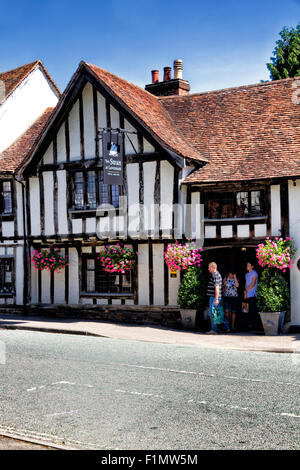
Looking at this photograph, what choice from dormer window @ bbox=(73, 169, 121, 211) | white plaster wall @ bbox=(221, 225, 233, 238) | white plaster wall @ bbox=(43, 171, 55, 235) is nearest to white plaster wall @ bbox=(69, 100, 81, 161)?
dormer window @ bbox=(73, 169, 121, 211)

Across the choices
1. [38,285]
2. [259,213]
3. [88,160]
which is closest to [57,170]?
[88,160]

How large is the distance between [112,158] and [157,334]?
508 centimetres

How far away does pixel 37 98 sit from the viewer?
2417 cm

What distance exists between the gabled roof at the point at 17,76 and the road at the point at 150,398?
13522mm

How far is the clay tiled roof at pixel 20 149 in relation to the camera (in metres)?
20.3

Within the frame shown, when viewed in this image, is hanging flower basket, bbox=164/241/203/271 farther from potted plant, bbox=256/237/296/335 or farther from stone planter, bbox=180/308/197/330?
potted plant, bbox=256/237/296/335

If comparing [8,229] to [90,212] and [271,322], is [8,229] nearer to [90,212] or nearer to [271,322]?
[90,212]

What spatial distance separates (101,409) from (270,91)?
48.7ft

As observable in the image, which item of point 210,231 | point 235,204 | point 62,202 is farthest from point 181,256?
point 62,202

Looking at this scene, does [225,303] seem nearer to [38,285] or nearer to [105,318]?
[105,318]

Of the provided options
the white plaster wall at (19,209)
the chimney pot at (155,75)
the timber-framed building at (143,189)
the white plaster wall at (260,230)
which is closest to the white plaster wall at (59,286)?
the timber-framed building at (143,189)

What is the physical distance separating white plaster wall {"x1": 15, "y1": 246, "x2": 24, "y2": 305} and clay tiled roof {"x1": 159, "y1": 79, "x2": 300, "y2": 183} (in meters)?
6.69

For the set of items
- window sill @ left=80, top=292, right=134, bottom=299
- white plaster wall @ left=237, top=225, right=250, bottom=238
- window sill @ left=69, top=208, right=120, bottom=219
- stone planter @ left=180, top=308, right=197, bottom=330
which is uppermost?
window sill @ left=69, top=208, right=120, bottom=219

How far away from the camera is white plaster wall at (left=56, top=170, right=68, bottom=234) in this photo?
18.6m
